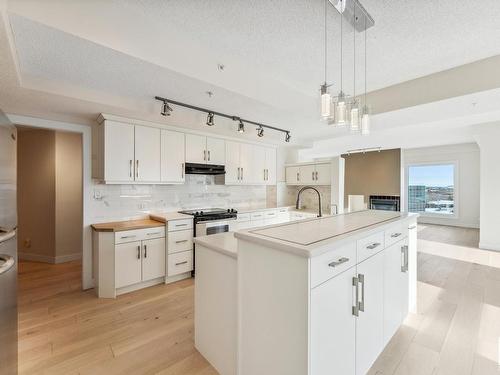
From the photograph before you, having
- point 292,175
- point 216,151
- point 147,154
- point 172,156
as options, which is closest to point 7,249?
point 147,154

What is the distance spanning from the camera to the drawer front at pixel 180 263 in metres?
3.33

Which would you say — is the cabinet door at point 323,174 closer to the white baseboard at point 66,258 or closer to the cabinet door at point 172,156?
the cabinet door at point 172,156

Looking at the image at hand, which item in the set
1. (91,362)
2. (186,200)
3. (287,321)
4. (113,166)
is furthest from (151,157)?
(287,321)

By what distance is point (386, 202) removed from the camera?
8.08 meters

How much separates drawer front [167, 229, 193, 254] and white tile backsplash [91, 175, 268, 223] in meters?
0.72

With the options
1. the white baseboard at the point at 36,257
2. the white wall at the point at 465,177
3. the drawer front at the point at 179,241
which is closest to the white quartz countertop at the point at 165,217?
the drawer front at the point at 179,241

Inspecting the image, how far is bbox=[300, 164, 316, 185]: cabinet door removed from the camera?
5164 millimetres

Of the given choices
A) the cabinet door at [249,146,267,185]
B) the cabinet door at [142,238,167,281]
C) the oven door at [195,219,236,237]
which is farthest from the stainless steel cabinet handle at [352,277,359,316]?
the cabinet door at [249,146,267,185]

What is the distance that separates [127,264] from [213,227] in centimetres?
124

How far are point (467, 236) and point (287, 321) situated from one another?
7.33 meters

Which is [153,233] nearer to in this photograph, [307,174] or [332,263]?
[332,263]

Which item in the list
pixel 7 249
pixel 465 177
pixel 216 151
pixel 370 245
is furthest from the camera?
pixel 465 177

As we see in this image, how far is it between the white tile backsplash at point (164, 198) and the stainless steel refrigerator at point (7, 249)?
1.89m

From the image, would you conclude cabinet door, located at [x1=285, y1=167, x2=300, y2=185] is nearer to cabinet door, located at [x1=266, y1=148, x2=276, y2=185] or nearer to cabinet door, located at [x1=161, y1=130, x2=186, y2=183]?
cabinet door, located at [x1=266, y1=148, x2=276, y2=185]
